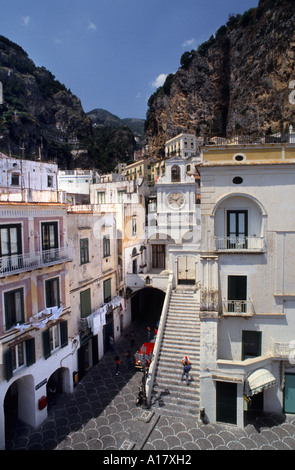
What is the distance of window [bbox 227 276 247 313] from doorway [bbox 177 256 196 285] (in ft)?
42.9

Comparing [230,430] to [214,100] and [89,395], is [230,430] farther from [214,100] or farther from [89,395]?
[214,100]

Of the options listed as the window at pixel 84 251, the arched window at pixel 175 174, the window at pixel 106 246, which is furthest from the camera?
the arched window at pixel 175 174

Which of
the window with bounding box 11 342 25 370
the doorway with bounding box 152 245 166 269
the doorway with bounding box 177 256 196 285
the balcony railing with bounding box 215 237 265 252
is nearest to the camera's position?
the window with bounding box 11 342 25 370

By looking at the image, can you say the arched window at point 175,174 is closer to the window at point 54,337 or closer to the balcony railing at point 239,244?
the balcony railing at point 239,244

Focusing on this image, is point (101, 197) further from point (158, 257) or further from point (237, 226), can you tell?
point (237, 226)

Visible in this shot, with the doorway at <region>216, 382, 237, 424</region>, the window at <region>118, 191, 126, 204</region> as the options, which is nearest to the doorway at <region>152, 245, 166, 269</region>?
the window at <region>118, 191, 126, 204</region>

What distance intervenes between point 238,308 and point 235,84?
233ft

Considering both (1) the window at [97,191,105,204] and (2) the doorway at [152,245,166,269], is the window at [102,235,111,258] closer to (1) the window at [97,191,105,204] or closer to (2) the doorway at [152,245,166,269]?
(2) the doorway at [152,245,166,269]

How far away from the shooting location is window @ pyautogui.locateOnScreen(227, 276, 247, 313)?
16062 millimetres

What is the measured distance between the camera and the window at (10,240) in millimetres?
14781

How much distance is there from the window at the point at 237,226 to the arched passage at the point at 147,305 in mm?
16952

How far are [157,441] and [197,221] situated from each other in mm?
20753

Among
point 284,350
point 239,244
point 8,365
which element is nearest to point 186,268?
point 239,244

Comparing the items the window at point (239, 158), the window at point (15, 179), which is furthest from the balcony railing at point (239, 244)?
the window at point (15, 179)
